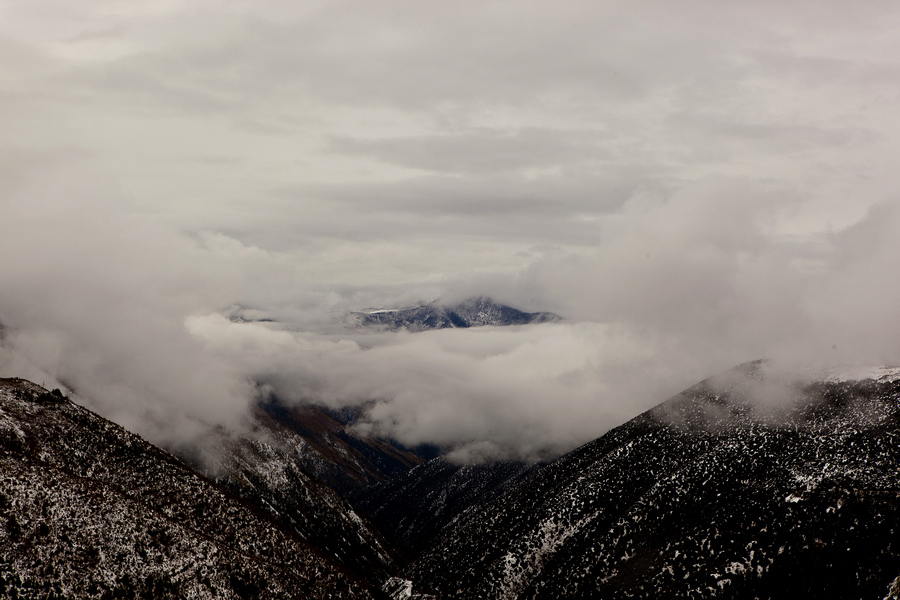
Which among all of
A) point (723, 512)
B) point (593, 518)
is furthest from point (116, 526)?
point (723, 512)

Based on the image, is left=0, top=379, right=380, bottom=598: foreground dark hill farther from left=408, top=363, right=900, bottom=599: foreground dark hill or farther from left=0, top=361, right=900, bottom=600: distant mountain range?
left=408, top=363, right=900, bottom=599: foreground dark hill

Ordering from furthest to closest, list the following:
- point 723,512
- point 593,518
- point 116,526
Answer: point 593,518
point 723,512
point 116,526

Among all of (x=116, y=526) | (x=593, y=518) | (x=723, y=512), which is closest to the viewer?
(x=116, y=526)

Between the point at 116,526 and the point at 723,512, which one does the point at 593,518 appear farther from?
the point at 116,526

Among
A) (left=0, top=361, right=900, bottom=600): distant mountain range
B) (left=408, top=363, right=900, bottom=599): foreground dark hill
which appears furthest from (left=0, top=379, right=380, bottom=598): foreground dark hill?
(left=408, top=363, right=900, bottom=599): foreground dark hill

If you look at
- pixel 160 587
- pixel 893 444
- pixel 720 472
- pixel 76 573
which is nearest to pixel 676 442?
pixel 720 472

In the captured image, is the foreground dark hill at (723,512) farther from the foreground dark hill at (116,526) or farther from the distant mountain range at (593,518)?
the foreground dark hill at (116,526)
